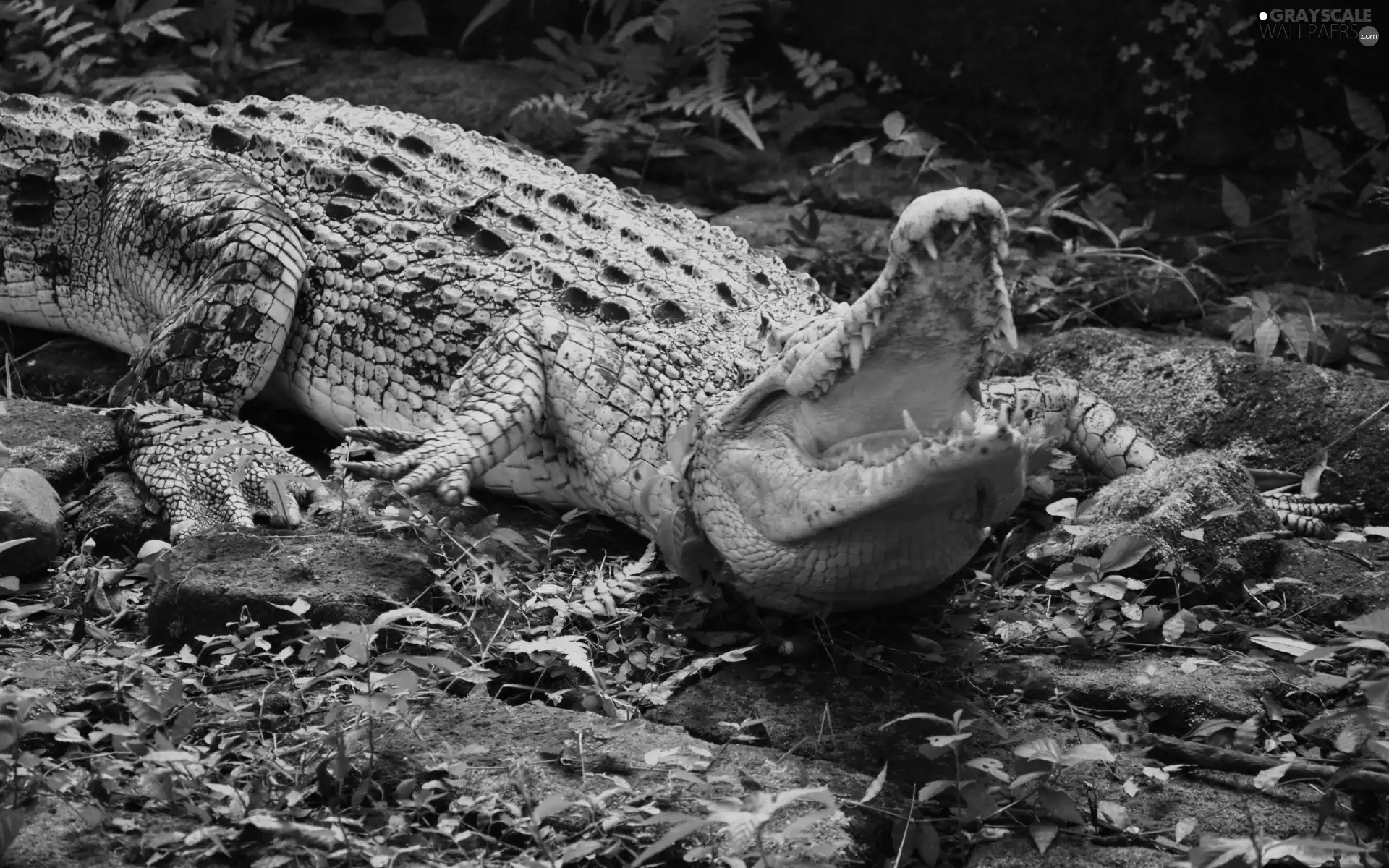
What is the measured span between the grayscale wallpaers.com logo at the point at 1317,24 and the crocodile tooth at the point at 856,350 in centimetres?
430

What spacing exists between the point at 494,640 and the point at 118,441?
1.74m

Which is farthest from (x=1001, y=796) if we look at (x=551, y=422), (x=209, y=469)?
(x=209, y=469)

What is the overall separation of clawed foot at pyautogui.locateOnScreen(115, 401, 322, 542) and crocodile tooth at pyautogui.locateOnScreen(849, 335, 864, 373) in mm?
1724

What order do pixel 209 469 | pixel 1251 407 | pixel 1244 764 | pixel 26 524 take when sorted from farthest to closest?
pixel 1251 407
pixel 209 469
pixel 26 524
pixel 1244 764

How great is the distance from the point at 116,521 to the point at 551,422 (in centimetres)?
129

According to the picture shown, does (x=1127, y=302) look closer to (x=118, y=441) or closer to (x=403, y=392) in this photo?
(x=403, y=392)

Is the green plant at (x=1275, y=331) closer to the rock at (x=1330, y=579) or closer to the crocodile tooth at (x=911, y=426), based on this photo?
the rock at (x=1330, y=579)

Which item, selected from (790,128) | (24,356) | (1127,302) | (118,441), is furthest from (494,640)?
(790,128)

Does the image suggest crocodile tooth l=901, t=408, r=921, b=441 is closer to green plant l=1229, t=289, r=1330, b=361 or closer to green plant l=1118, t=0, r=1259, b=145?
green plant l=1229, t=289, r=1330, b=361

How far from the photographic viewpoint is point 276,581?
3266 mm

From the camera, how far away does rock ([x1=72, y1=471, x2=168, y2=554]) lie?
387cm

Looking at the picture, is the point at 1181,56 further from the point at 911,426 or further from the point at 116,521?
the point at 116,521

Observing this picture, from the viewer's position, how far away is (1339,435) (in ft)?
14.0

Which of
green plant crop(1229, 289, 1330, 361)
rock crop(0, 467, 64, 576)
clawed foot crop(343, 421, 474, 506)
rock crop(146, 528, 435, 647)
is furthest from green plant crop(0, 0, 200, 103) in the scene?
green plant crop(1229, 289, 1330, 361)
